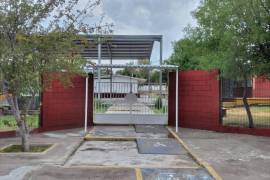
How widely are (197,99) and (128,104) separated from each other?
10.9ft

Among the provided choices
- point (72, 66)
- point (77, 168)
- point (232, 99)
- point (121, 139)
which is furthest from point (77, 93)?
point (77, 168)

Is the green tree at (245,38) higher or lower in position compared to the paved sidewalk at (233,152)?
higher

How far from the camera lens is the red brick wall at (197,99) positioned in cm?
1828

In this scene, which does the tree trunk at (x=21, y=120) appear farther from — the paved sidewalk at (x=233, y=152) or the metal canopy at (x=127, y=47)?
the metal canopy at (x=127, y=47)

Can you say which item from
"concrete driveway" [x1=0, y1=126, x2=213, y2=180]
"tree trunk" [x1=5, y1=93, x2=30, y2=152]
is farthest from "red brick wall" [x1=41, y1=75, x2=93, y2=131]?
"tree trunk" [x1=5, y1=93, x2=30, y2=152]

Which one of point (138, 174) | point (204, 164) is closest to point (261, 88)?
point (204, 164)

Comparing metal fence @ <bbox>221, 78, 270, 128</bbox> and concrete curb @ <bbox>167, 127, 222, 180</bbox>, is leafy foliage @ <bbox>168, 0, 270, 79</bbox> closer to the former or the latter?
metal fence @ <bbox>221, 78, 270, 128</bbox>

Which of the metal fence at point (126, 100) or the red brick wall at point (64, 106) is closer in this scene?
the red brick wall at point (64, 106)

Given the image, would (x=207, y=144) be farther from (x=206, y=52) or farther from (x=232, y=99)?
(x=206, y=52)

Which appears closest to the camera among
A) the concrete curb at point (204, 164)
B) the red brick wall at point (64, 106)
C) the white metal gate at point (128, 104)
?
the concrete curb at point (204, 164)

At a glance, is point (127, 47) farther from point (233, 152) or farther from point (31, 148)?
point (233, 152)

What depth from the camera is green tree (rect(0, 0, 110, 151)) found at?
11.3 metres

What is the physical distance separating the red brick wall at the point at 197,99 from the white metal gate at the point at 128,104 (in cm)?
76

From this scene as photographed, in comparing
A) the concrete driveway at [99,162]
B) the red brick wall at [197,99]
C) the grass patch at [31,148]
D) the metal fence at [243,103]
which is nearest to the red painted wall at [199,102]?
the red brick wall at [197,99]
